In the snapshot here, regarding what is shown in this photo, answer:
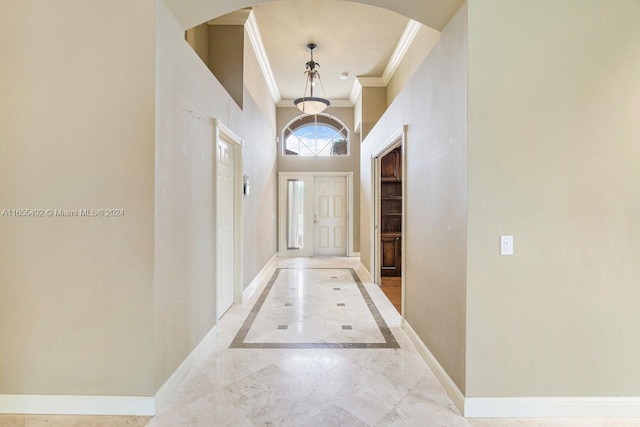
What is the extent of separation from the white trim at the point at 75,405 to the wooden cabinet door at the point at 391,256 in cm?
449

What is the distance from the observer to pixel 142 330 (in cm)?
188

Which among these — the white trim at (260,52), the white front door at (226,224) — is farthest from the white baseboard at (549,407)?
the white trim at (260,52)

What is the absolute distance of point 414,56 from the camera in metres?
4.05

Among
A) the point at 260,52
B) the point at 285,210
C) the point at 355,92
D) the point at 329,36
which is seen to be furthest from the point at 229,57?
the point at 285,210

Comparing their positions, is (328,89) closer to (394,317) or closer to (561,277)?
(394,317)

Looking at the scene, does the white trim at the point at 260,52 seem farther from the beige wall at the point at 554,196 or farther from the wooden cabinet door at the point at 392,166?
the beige wall at the point at 554,196

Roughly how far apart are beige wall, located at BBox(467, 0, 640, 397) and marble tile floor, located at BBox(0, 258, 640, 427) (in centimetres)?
32

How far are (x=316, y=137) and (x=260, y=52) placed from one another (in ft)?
10.5

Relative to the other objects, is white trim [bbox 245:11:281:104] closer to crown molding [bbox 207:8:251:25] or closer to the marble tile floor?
crown molding [bbox 207:8:251:25]

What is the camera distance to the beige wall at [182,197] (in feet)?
6.46

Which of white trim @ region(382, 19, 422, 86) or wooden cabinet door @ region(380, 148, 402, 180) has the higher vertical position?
white trim @ region(382, 19, 422, 86)

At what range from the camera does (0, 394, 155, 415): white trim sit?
1.87 metres

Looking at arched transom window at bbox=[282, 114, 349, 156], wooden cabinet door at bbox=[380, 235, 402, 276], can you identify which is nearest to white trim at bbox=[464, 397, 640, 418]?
wooden cabinet door at bbox=[380, 235, 402, 276]

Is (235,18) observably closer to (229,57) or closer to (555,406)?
(229,57)
